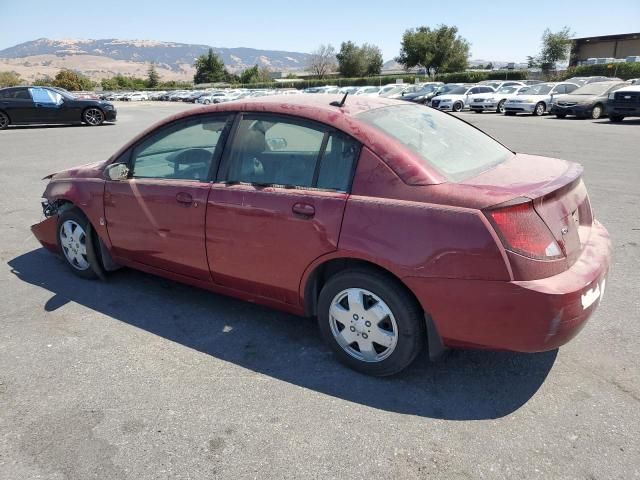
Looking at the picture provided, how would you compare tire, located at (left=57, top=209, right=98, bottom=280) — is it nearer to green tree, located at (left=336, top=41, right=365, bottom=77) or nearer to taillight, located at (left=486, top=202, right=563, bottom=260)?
taillight, located at (left=486, top=202, right=563, bottom=260)

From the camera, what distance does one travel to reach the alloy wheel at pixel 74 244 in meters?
4.41

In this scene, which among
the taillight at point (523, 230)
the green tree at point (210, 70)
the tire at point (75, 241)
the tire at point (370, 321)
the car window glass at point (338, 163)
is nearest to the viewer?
the taillight at point (523, 230)

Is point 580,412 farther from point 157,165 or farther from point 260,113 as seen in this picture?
point 157,165

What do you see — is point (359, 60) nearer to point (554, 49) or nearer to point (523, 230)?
point (554, 49)

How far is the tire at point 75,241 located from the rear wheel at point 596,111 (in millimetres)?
22100

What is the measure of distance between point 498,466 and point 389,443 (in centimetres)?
51

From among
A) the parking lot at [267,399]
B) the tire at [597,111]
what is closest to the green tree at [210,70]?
the tire at [597,111]

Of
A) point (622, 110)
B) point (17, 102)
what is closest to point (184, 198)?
point (17, 102)

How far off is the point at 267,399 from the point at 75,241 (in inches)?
103

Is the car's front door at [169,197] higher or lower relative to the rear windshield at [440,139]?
lower

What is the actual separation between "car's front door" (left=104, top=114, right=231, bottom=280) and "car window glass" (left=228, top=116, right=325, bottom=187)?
0.59 feet

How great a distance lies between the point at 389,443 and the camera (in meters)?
2.48

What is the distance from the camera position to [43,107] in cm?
1880

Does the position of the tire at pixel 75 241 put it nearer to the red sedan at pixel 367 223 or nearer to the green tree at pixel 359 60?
the red sedan at pixel 367 223
